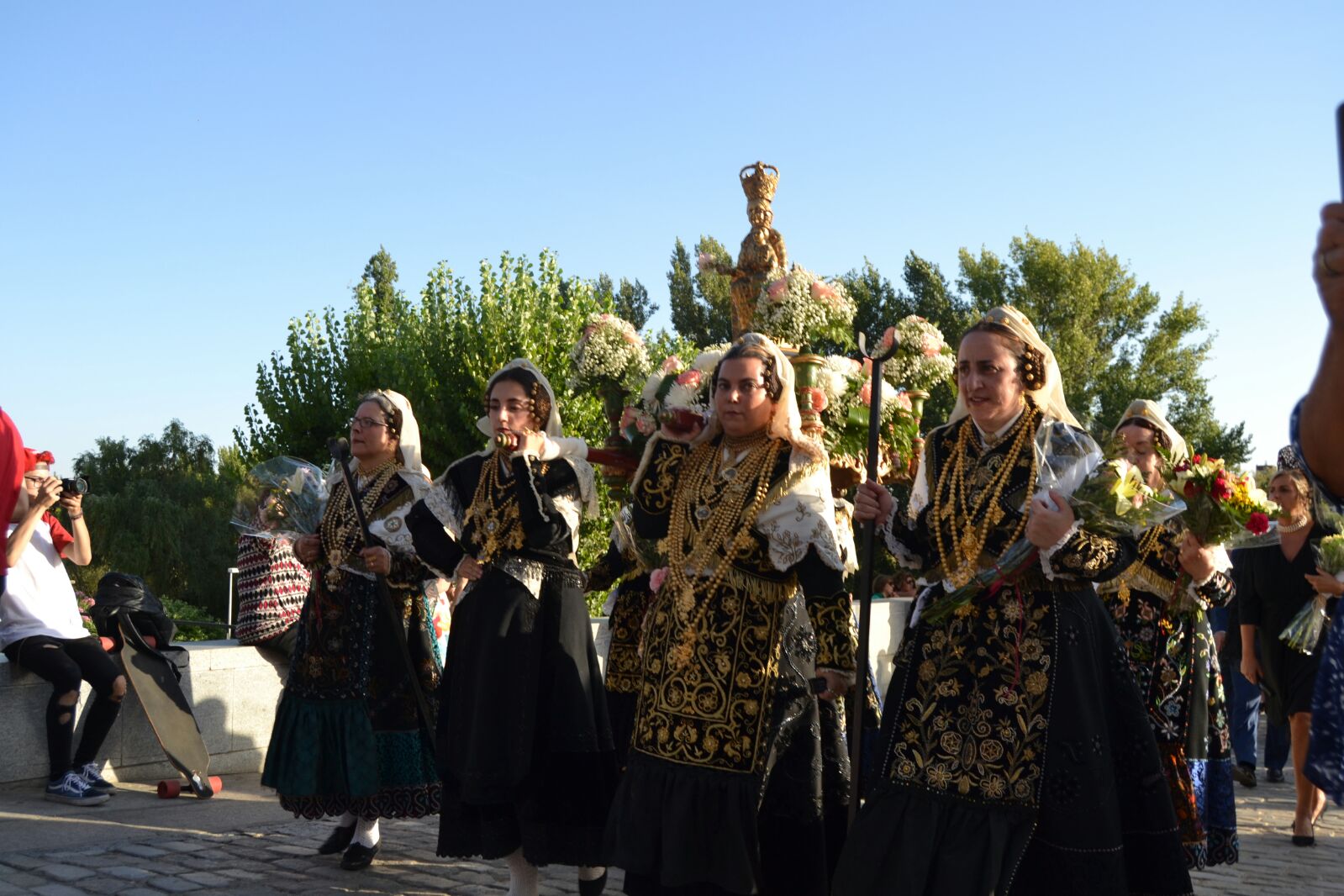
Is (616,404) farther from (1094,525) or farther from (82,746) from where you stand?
(82,746)

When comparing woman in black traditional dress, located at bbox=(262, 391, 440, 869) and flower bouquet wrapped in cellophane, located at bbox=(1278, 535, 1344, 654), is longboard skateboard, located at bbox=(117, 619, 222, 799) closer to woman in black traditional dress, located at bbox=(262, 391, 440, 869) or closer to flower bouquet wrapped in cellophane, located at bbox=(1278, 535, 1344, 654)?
woman in black traditional dress, located at bbox=(262, 391, 440, 869)

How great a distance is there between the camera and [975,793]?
4.09 meters

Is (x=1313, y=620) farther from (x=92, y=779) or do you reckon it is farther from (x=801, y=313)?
(x=92, y=779)

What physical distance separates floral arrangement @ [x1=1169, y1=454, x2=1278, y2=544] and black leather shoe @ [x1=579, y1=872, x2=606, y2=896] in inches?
114

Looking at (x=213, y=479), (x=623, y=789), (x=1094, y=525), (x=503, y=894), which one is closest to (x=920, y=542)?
(x=1094, y=525)

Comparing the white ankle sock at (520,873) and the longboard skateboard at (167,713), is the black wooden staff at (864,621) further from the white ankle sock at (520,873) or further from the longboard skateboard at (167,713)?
the longboard skateboard at (167,713)

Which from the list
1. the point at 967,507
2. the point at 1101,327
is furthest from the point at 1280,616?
the point at 1101,327

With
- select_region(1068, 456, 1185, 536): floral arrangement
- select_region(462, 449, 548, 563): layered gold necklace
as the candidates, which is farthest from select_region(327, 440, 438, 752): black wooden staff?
select_region(1068, 456, 1185, 536): floral arrangement

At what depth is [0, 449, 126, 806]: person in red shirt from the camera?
7.60m

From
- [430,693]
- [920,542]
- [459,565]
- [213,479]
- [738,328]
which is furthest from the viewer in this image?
[213,479]

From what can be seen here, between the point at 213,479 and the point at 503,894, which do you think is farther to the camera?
the point at 213,479

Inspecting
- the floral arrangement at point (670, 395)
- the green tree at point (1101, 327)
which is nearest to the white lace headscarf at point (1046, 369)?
the floral arrangement at point (670, 395)

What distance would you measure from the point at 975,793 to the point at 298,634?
3.79 meters

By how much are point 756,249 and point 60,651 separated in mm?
4960
